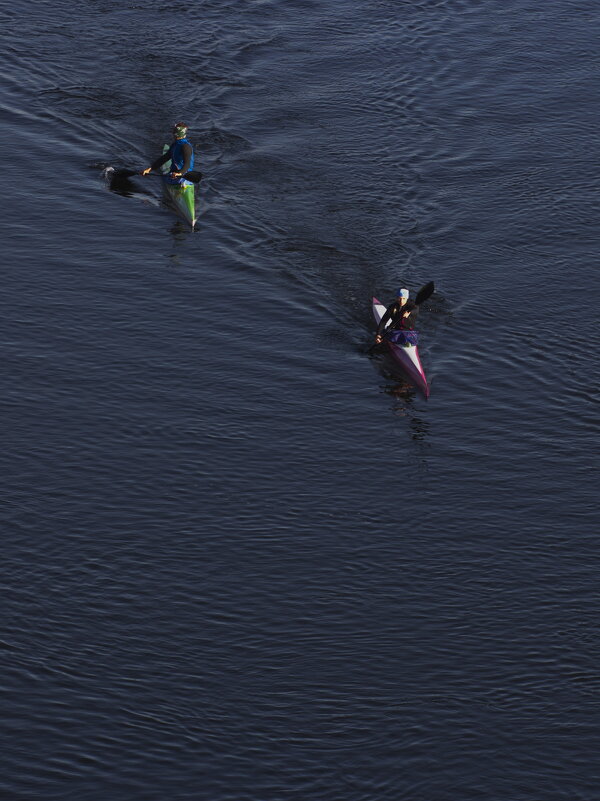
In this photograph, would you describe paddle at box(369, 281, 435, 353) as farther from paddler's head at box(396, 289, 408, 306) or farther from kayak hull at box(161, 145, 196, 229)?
kayak hull at box(161, 145, 196, 229)

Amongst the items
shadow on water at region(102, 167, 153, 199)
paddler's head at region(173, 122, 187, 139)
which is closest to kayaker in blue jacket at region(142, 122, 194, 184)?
paddler's head at region(173, 122, 187, 139)

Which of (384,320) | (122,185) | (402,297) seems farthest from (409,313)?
(122,185)

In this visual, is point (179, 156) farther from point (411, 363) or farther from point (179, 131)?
point (411, 363)

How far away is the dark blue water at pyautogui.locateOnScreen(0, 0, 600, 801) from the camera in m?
33.1

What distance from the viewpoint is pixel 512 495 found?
138 ft

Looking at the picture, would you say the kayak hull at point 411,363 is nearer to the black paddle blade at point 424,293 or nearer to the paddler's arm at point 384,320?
the paddler's arm at point 384,320

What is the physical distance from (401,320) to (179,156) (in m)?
15.1

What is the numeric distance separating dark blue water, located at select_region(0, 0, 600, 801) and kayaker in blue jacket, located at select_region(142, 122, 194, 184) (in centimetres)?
165

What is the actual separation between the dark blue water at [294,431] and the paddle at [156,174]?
44.0 inches

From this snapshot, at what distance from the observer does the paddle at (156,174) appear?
5728cm

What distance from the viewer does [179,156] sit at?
189ft

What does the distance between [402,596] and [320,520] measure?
4.11 metres

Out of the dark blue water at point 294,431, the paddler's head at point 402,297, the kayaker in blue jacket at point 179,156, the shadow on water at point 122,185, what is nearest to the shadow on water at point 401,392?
the dark blue water at point 294,431

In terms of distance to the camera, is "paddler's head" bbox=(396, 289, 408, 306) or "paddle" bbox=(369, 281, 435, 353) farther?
"paddler's head" bbox=(396, 289, 408, 306)
